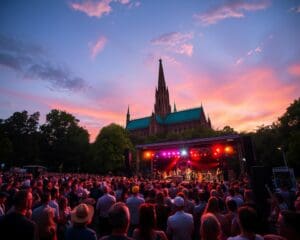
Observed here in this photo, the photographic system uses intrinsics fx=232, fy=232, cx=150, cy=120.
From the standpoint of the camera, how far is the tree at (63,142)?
52281 mm

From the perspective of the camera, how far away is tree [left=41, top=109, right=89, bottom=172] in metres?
52.3

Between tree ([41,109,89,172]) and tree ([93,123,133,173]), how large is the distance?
449 cm

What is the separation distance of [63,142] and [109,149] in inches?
495

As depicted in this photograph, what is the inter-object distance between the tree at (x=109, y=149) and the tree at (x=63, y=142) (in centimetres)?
449

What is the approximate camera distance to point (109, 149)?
48.0 m

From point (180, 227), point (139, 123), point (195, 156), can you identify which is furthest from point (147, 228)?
point (139, 123)

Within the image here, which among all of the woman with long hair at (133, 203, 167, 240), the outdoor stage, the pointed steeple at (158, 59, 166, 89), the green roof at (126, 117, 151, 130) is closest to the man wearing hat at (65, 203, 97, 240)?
the woman with long hair at (133, 203, 167, 240)

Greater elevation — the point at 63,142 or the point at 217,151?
the point at 63,142

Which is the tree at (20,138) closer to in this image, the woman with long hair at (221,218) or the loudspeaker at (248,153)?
the loudspeaker at (248,153)

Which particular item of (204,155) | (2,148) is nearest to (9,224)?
(204,155)

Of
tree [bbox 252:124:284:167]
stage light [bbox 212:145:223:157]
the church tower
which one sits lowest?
stage light [bbox 212:145:223:157]

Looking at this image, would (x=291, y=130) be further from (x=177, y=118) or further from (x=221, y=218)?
(x=177, y=118)

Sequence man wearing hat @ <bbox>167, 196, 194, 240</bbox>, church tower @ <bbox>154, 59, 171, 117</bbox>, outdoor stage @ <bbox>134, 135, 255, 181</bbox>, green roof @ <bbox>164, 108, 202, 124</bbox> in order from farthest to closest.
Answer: church tower @ <bbox>154, 59, 171, 117</bbox>
green roof @ <bbox>164, 108, 202, 124</bbox>
outdoor stage @ <bbox>134, 135, 255, 181</bbox>
man wearing hat @ <bbox>167, 196, 194, 240</bbox>

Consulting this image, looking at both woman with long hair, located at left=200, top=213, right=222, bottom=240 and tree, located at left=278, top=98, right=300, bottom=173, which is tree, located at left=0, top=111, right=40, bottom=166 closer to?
tree, located at left=278, top=98, right=300, bottom=173
